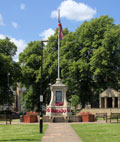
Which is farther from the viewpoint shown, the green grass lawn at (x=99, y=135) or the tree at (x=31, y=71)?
the tree at (x=31, y=71)

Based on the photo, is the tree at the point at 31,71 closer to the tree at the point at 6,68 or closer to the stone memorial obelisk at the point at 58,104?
the tree at the point at 6,68

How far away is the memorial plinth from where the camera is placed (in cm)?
3384

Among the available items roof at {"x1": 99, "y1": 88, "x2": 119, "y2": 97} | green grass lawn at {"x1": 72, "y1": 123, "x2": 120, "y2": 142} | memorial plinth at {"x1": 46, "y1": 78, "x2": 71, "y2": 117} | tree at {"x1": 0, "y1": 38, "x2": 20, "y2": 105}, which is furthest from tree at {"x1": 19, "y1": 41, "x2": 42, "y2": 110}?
green grass lawn at {"x1": 72, "y1": 123, "x2": 120, "y2": 142}

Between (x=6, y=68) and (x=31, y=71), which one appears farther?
(x=31, y=71)

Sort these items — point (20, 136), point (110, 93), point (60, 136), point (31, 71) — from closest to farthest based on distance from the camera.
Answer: point (60, 136), point (20, 136), point (110, 93), point (31, 71)

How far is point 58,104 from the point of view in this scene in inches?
1352

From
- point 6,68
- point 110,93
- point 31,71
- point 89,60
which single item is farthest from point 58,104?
point 31,71

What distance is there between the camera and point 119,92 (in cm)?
4834

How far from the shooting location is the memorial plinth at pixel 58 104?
33844mm

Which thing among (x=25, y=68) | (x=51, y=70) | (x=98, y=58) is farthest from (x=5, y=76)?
(x=98, y=58)

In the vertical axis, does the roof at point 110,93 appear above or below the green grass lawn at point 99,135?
above

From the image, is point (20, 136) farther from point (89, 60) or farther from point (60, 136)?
point (89, 60)

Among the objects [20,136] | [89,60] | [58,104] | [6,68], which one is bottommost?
[20,136]

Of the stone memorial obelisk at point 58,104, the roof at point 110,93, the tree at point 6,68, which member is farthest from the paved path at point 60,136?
the roof at point 110,93
